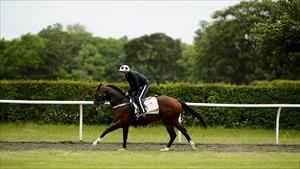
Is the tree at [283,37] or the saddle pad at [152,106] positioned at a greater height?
the tree at [283,37]

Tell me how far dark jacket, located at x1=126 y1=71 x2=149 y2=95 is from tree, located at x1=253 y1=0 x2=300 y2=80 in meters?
8.75

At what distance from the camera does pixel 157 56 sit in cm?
7556

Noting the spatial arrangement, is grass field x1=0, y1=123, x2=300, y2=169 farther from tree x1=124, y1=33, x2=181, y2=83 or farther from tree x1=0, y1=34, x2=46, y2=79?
tree x1=124, y1=33, x2=181, y2=83

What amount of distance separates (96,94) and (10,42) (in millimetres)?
65195

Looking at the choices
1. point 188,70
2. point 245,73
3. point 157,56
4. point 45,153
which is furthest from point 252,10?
point 45,153

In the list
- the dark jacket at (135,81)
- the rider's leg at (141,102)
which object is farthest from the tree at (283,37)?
the rider's leg at (141,102)

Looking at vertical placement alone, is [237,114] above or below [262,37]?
below

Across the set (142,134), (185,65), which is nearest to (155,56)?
(185,65)

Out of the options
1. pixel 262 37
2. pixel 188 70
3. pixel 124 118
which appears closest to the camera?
pixel 124 118

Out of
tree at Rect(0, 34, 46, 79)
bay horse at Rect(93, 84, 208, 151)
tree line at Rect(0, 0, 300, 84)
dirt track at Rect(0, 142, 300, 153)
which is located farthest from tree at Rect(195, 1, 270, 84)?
bay horse at Rect(93, 84, 208, 151)

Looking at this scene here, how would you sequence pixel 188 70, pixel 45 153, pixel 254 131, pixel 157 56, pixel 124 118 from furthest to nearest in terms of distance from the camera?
1. pixel 188 70
2. pixel 157 56
3. pixel 254 131
4. pixel 124 118
5. pixel 45 153

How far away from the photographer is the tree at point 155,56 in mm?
74975

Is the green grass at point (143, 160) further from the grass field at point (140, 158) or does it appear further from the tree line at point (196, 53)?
the tree line at point (196, 53)

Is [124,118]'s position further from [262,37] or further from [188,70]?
[188,70]
